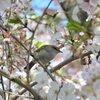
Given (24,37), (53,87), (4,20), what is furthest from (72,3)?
(53,87)

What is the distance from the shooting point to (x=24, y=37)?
1.69 metres

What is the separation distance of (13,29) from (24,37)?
15 cm

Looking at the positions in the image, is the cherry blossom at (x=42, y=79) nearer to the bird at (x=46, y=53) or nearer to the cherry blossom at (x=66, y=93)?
the cherry blossom at (x=66, y=93)

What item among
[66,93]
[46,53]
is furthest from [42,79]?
[46,53]

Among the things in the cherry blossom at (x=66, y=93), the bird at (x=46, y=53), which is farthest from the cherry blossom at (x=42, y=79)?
the bird at (x=46, y=53)

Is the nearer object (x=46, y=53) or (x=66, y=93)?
(x=66, y=93)

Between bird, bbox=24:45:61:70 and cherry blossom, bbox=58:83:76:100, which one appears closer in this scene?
cherry blossom, bbox=58:83:76:100

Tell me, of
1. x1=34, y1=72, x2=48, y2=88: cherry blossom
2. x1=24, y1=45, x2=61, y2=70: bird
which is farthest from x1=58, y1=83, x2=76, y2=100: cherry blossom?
x1=24, y1=45, x2=61, y2=70: bird

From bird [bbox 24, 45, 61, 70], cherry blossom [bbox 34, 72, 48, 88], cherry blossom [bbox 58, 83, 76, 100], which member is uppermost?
bird [bbox 24, 45, 61, 70]

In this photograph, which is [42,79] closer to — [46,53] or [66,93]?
[66,93]

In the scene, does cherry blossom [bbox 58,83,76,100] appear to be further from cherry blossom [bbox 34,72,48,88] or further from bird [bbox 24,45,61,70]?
bird [bbox 24,45,61,70]

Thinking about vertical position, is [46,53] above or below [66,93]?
above

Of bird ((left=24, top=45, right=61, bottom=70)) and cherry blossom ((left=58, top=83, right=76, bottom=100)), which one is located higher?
bird ((left=24, top=45, right=61, bottom=70))

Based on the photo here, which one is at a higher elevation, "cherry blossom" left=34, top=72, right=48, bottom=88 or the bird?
the bird
